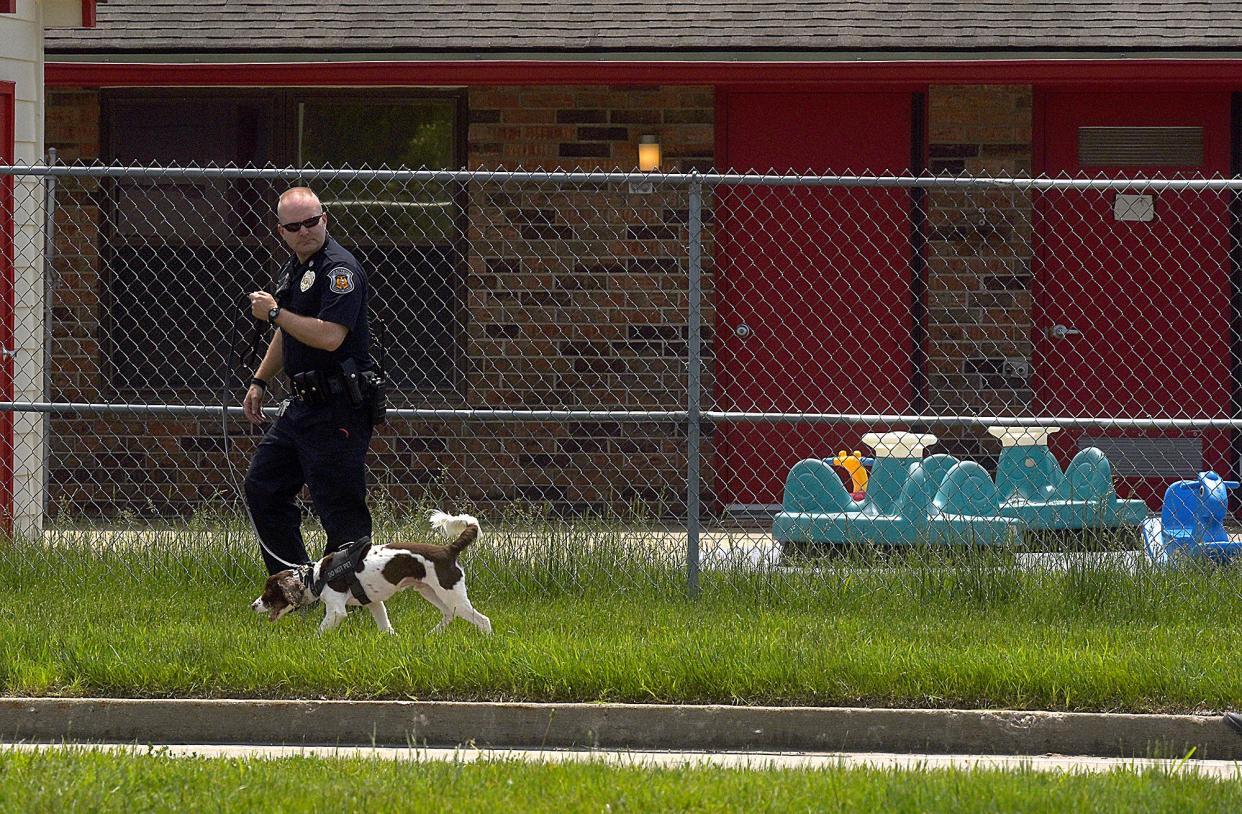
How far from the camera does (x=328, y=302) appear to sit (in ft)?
24.0

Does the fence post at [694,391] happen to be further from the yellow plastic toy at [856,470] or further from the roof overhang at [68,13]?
the roof overhang at [68,13]

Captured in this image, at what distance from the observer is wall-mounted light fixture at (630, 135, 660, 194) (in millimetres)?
11914

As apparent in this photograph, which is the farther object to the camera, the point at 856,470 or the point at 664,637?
the point at 856,470

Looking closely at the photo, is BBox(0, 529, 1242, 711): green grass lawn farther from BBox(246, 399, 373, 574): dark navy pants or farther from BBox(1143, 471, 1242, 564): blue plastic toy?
BBox(1143, 471, 1242, 564): blue plastic toy

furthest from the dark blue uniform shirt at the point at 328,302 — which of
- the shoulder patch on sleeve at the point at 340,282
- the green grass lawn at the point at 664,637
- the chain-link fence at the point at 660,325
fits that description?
the chain-link fence at the point at 660,325

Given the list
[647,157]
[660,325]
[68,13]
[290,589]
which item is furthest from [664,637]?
[68,13]

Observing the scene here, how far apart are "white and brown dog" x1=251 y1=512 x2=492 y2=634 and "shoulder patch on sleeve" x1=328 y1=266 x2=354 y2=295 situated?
3.34 feet

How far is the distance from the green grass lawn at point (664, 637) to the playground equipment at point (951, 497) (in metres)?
1.13

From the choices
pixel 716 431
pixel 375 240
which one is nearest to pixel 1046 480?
pixel 716 431

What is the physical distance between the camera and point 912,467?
982cm

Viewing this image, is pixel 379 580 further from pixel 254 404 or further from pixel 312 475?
pixel 254 404

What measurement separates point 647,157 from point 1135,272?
3.43 m

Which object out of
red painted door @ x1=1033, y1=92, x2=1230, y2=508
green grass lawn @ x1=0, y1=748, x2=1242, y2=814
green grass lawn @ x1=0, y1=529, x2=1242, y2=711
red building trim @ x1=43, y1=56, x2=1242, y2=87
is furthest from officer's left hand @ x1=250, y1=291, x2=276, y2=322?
red painted door @ x1=1033, y1=92, x2=1230, y2=508

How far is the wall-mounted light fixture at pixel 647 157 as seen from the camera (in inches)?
469
